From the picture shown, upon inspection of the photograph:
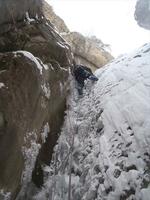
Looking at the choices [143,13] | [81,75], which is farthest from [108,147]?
[143,13]

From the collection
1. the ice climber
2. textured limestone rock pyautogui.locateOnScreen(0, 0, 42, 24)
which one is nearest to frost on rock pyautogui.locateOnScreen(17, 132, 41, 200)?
textured limestone rock pyautogui.locateOnScreen(0, 0, 42, 24)

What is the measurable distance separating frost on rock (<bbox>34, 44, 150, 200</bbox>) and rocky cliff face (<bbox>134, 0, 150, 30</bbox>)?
95.1 feet

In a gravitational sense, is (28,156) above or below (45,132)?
below

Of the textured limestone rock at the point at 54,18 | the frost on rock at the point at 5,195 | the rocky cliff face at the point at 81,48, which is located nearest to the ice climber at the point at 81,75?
the frost on rock at the point at 5,195

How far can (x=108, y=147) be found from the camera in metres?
5.31

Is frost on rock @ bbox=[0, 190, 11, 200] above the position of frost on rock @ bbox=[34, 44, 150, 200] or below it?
below

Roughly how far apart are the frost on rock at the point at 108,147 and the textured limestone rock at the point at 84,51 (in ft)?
28.0

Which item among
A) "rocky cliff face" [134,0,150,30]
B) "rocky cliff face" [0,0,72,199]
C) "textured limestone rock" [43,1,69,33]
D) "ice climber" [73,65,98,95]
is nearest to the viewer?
"rocky cliff face" [0,0,72,199]

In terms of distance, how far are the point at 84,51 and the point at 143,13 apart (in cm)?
2217

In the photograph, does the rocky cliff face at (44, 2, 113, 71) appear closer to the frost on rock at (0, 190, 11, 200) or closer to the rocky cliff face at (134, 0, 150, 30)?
the frost on rock at (0, 190, 11, 200)

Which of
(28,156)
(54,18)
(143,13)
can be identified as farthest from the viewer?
(143,13)

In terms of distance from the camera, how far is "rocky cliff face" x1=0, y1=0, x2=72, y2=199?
4.77 m

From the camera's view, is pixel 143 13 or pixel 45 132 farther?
pixel 143 13

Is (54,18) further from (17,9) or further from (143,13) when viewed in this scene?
(143,13)
